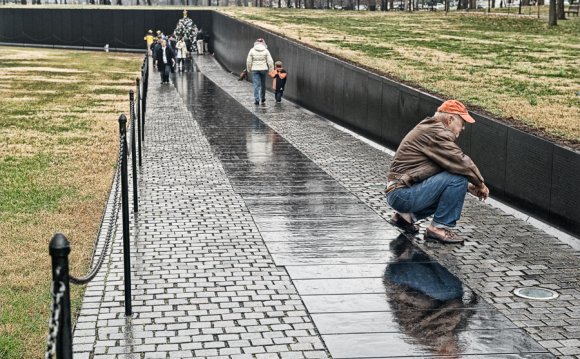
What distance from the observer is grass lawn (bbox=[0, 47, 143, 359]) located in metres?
7.41

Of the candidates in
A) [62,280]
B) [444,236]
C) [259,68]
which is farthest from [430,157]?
[259,68]

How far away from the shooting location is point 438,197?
9547 mm

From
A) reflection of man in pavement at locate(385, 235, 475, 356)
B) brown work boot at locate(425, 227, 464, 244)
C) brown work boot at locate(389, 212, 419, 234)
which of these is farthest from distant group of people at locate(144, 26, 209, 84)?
reflection of man in pavement at locate(385, 235, 475, 356)

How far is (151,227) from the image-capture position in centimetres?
1029

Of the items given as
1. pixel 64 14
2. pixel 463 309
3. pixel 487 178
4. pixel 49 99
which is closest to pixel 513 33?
pixel 49 99

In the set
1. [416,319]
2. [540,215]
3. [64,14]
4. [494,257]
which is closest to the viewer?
[416,319]

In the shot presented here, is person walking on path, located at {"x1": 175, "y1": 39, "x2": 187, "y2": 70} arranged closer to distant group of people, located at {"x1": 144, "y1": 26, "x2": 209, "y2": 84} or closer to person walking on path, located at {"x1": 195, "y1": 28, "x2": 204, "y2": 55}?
distant group of people, located at {"x1": 144, "y1": 26, "x2": 209, "y2": 84}

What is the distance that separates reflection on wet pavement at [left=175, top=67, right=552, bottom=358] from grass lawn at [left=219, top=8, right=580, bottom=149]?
2816 mm

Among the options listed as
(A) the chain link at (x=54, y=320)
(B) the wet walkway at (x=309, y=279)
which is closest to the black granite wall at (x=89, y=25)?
(B) the wet walkway at (x=309, y=279)

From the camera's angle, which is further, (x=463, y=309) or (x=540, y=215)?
(x=540, y=215)

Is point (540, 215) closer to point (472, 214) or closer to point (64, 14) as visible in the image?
point (472, 214)

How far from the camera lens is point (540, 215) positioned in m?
10.8

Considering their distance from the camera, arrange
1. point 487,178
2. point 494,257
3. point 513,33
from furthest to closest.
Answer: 1. point 513,33
2. point 487,178
3. point 494,257

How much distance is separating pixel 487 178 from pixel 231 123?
915 centimetres
